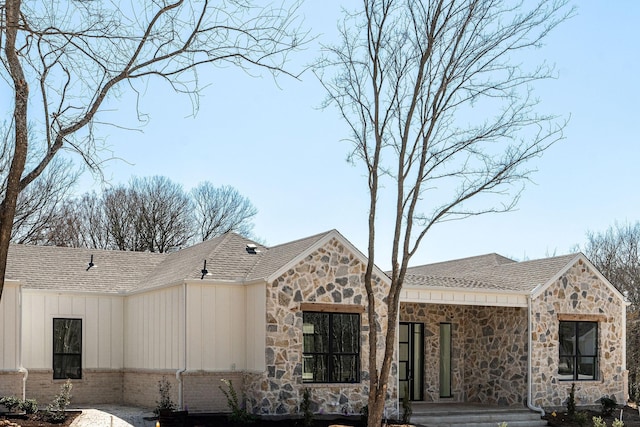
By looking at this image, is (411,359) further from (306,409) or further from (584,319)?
(306,409)

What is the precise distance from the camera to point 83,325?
21.8 m

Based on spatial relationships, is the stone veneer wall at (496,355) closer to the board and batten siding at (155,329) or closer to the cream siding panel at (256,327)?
the cream siding panel at (256,327)

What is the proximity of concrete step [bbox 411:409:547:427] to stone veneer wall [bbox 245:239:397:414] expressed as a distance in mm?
891

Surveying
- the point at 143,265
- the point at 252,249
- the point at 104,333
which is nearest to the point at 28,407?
the point at 104,333

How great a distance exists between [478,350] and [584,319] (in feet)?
9.61

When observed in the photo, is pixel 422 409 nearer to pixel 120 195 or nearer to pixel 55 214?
pixel 55 214

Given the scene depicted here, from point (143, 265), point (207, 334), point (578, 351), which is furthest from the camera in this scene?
point (143, 265)

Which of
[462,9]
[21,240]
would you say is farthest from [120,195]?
[462,9]

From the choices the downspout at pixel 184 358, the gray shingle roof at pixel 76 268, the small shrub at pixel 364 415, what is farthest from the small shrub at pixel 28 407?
the small shrub at pixel 364 415

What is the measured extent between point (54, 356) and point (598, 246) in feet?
93.3

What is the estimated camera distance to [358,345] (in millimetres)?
18781

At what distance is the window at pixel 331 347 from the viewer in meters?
18.4

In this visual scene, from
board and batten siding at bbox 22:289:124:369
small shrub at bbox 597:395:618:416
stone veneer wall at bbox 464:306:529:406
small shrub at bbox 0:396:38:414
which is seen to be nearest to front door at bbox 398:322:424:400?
stone veneer wall at bbox 464:306:529:406

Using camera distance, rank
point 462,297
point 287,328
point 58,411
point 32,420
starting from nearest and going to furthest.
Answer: point 32,420
point 58,411
point 287,328
point 462,297
